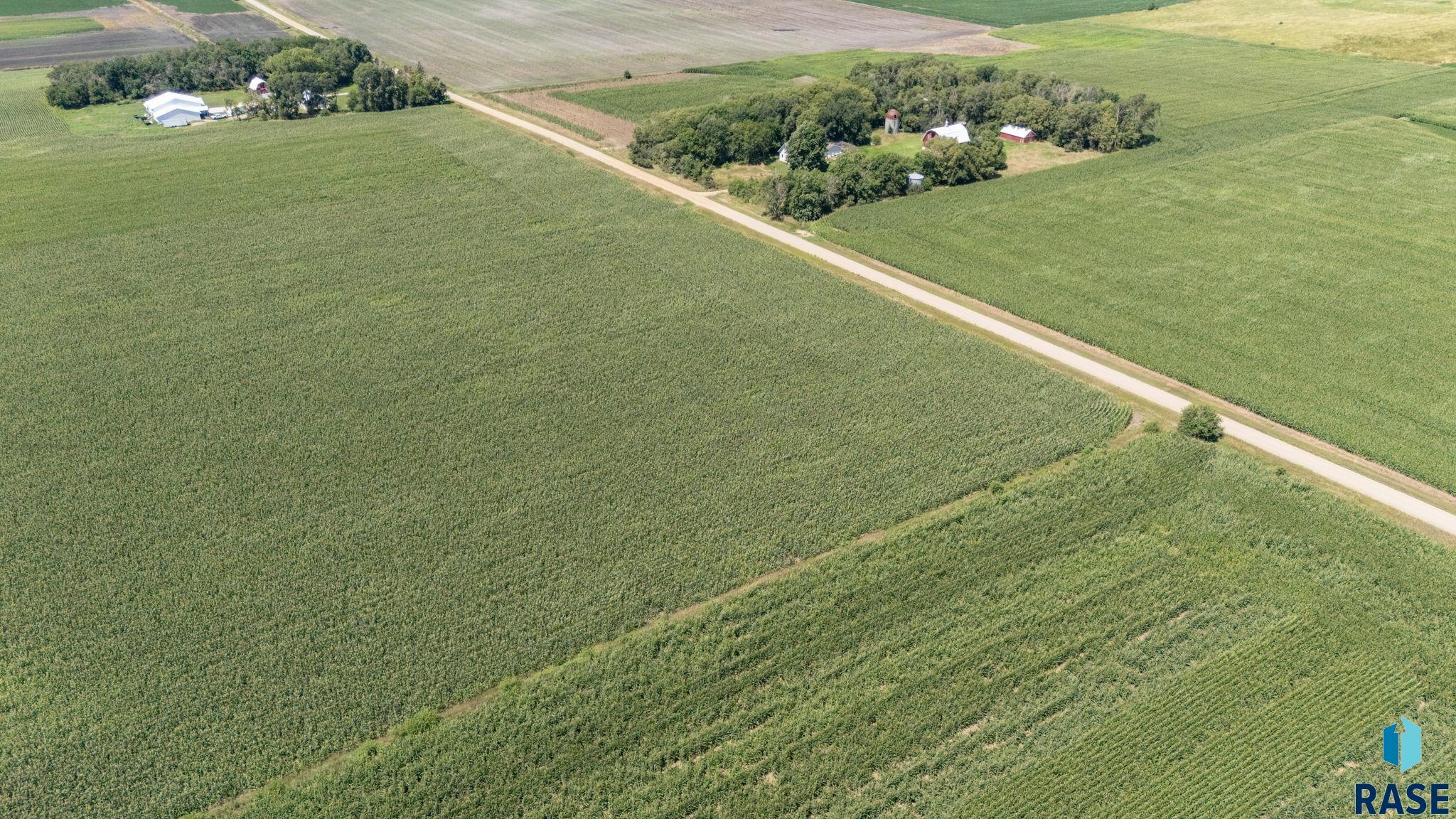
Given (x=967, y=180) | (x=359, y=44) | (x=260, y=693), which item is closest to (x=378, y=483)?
(x=260, y=693)

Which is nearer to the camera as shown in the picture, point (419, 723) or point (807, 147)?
point (419, 723)

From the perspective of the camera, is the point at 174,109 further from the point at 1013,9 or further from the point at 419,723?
the point at 1013,9

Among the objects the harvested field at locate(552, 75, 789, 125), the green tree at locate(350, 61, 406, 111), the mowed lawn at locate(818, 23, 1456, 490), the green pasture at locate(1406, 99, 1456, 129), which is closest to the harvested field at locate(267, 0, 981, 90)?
the harvested field at locate(552, 75, 789, 125)

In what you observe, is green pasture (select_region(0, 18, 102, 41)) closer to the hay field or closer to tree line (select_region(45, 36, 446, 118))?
tree line (select_region(45, 36, 446, 118))

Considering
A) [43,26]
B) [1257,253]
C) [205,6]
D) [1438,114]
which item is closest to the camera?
[1257,253]

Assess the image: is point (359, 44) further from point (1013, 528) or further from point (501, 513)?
point (1013, 528)

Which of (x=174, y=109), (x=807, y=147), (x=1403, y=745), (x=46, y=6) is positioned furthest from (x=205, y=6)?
(x=1403, y=745)

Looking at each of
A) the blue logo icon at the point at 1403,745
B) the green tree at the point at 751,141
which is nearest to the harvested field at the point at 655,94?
the green tree at the point at 751,141
